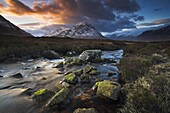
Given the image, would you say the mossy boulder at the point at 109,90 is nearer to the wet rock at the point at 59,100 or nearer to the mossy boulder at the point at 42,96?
the wet rock at the point at 59,100

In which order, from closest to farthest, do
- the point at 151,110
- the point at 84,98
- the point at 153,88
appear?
1. the point at 151,110
2. the point at 153,88
3. the point at 84,98

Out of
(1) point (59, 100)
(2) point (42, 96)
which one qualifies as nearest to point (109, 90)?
(1) point (59, 100)

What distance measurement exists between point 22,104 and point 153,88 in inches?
212

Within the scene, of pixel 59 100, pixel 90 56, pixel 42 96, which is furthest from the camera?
pixel 90 56

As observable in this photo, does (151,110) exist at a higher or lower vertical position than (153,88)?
lower

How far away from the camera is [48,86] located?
779 centimetres

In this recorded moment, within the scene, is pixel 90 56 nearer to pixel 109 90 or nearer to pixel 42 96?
pixel 109 90

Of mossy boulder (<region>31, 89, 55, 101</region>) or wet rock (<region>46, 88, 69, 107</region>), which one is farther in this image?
mossy boulder (<region>31, 89, 55, 101</region>)

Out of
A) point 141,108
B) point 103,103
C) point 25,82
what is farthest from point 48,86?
point 141,108

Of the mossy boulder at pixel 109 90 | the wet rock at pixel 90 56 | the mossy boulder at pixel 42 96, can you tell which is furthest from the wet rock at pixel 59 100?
the wet rock at pixel 90 56

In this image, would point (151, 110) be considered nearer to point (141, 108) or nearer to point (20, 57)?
point (141, 108)

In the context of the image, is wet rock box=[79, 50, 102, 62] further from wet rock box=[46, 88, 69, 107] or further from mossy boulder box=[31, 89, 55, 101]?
wet rock box=[46, 88, 69, 107]

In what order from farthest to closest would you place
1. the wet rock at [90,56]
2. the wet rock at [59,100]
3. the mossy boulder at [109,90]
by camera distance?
1. the wet rock at [90,56]
2. the mossy boulder at [109,90]
3. the wet rock at [59,100]

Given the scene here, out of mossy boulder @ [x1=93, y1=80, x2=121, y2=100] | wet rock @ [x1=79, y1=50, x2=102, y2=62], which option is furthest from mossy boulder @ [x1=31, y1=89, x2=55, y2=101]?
wet rock @ [x1=79, y1=50, x2=102, y2=62]
